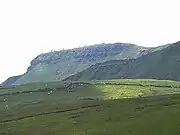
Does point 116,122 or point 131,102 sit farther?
point 131,102

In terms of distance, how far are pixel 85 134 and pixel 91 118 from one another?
24.3 meters

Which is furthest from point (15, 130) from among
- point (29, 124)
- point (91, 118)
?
point (91, 118)

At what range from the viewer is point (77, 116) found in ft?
387

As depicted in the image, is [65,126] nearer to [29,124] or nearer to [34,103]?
[29,124]

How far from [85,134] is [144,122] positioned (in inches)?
473

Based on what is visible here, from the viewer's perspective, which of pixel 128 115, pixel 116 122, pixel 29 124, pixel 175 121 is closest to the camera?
pixel 175 121

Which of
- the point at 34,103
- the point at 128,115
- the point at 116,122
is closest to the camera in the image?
the point at 116,122

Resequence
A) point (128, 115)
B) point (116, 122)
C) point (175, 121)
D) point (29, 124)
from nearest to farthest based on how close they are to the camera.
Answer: point (175, 121) < point (116, 122) < point (128, 115) < point (29, 124)

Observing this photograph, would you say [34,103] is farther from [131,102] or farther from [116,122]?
[116,122]

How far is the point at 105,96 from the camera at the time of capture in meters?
196

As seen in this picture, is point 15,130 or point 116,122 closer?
point 116,122

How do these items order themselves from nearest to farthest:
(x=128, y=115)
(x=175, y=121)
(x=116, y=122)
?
(x=175, y=121) < (x=116, y=122) < (x=128, y=115)

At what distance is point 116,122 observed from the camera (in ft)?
314

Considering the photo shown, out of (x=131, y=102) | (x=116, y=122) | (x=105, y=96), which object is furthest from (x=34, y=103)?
(x=116, y=122)
